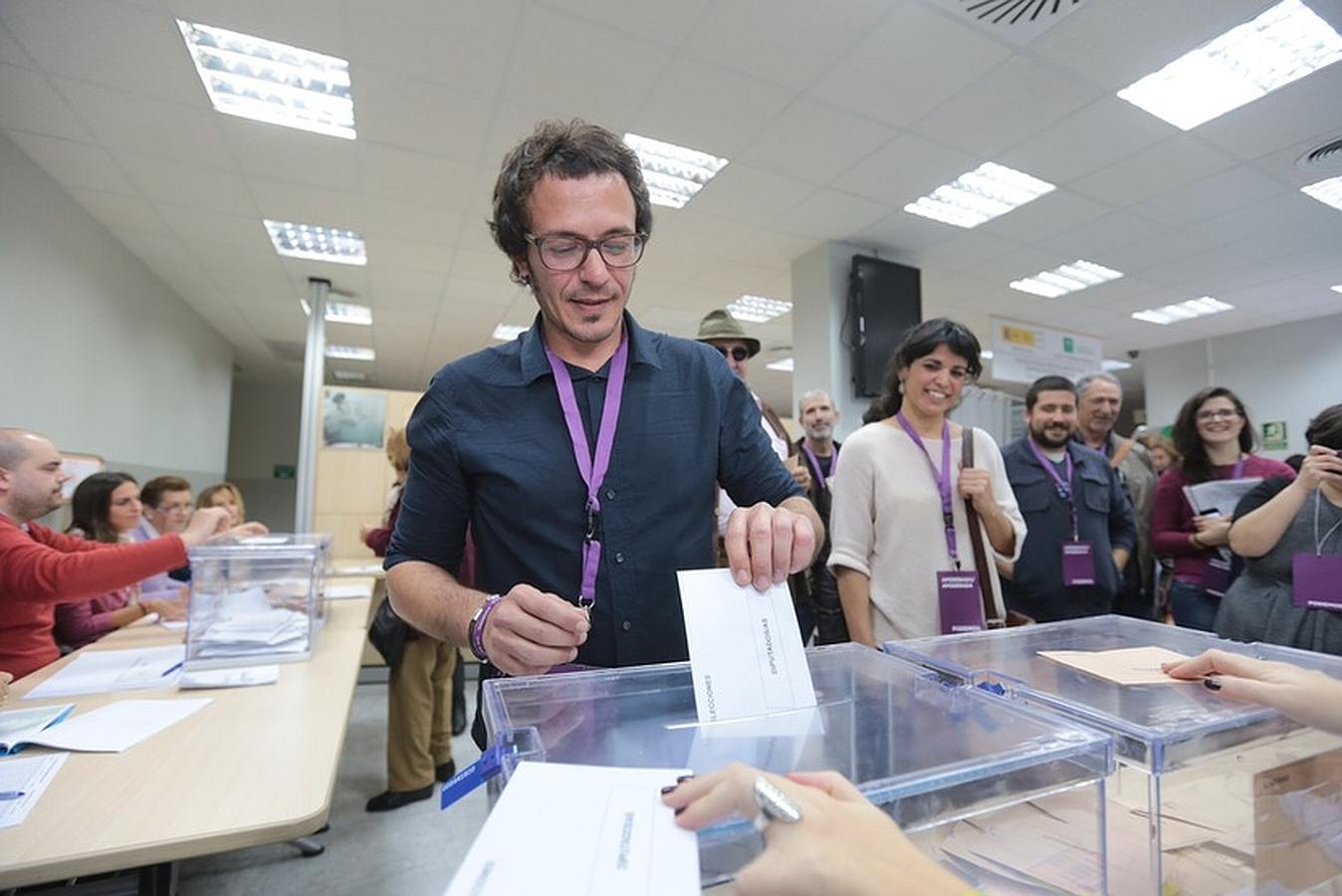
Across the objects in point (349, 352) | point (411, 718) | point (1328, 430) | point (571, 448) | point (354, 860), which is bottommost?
point (354, 860)

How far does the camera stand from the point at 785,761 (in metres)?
0.50

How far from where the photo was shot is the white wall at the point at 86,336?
3264mm

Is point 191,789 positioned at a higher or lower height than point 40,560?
lower

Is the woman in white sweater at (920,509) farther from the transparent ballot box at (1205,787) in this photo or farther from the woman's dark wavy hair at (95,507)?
the woman's dark wavy hair at (95,507)

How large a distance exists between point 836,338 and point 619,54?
254 centimetres

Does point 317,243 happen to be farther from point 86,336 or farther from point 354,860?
point 354,860

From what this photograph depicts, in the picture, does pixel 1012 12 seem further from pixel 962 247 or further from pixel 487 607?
pixel 487 607

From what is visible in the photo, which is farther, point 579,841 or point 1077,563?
point 1077,563

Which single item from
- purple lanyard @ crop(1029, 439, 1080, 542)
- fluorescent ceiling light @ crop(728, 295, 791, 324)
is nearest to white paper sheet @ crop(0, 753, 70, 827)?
purple lanyard @ crop(1029, 439, 1080, 542)

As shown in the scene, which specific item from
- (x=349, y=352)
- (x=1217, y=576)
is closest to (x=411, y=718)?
(x=1217, y=576)

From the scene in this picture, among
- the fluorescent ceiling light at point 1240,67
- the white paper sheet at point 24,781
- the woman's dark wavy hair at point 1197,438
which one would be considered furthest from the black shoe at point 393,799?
the fluorescent ceiling light at point 1240,67

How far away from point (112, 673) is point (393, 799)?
1210 millimetres

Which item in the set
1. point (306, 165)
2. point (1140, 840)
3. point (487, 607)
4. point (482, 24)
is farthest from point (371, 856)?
point (306, 165)

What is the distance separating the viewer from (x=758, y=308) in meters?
6.01
